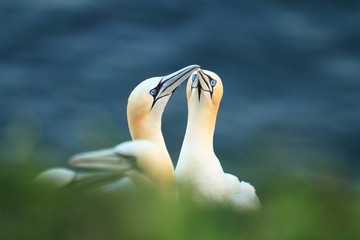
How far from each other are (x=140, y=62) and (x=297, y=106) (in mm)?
2511

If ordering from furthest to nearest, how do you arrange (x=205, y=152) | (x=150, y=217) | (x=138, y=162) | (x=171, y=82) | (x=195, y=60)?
1. (x=195, y=60)
2. (x=171, y=82)
3. (x=205, y=152)
4. (x=138, y=162)
5. (x=150, y=217)

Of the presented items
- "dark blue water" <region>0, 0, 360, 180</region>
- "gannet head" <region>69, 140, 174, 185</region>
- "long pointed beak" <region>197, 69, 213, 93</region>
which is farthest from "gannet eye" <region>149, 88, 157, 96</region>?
"dark blue water" <region>0, 0, 360, 180</region>

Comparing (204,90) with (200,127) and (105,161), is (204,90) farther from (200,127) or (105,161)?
(105,161)

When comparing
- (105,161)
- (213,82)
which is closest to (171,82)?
(213,82)

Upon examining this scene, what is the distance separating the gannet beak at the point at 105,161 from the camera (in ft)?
21.2

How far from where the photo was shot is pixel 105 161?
672 centimetres

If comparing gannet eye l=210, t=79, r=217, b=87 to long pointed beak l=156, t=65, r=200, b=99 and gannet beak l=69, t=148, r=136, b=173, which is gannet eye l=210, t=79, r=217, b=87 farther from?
gannet beak l=69, t=148, r=136, b=173

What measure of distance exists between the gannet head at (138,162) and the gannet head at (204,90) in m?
1.97

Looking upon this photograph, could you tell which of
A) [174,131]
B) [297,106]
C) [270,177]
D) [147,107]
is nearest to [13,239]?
[270,177]

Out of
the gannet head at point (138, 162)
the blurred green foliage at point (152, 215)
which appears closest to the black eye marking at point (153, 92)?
the gannet head at point (138, 162)

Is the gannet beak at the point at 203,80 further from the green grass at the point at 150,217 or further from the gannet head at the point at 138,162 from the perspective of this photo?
the green grass at the point at 150,217

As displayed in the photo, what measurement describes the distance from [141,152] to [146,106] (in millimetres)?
1642

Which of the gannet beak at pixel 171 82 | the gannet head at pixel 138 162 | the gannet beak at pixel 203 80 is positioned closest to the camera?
the gannet head at pixel 138 162

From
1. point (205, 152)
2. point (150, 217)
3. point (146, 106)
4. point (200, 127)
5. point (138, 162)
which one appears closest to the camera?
point (150, 217)
